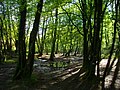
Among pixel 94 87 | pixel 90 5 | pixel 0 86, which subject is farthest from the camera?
pixel 90 5

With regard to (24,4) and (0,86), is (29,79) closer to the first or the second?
(0,86)

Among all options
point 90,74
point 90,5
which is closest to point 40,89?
point 90,74

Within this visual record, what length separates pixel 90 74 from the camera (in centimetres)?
1861

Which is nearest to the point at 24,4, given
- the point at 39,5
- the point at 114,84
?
the point at 39,5

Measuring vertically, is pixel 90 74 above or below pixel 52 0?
below

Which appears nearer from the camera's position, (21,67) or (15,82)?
(15,82)

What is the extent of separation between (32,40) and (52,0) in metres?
3.54

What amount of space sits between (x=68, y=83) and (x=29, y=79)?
3.20 m

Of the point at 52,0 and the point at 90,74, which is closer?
the point at 90,74

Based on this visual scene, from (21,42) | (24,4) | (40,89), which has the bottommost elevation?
(40,89)

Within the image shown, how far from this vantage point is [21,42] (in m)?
20.4

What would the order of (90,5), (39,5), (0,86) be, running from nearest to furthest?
(0,86) → (39,5) → (90,5)

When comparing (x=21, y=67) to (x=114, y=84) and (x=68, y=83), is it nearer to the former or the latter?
(x=68, y=83)

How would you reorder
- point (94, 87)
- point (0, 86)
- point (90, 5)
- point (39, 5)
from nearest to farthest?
point (94, 87) → point (0, 86) → point (39, 5) → point (90, 5)
